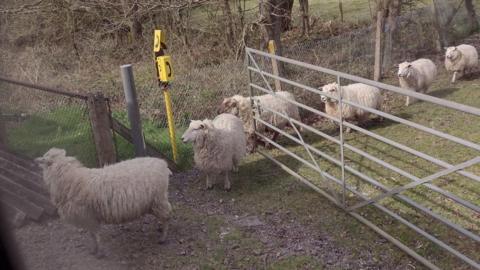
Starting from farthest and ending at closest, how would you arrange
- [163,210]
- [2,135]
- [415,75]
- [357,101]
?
1. [415,75]
2. [357,101]
3. [2,135]
4. [163,210]

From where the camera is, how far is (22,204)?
19.1 feet

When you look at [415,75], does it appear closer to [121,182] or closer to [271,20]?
[271,20]

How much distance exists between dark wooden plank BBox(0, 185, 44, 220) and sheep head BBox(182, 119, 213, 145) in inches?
79.9

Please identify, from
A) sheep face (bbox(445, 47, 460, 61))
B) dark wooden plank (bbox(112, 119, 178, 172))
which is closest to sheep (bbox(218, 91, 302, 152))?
dark wooden plank (bbox(112, 119, 178, 172))

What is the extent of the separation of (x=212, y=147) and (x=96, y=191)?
80.4 inches

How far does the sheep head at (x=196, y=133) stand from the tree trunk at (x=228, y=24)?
21.7 ft

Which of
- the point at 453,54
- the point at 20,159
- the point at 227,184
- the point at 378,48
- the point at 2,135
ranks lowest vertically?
the point at 227,184

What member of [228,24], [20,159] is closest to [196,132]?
[20,159]

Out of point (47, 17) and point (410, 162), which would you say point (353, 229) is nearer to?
point (410, 162)

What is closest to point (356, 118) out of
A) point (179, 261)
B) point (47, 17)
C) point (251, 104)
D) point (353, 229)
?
point (251, 104)

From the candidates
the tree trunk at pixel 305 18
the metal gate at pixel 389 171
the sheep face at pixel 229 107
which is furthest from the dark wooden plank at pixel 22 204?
the tree trunk at pixel 305 18

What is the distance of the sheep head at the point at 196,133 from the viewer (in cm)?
620

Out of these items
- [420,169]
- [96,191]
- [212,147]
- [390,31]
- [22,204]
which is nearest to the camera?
[96,191]

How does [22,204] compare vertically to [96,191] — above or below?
below
